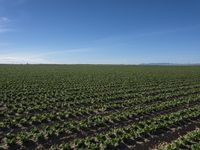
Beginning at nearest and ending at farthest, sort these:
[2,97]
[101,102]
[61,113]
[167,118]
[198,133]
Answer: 1. [198,133]
2. [167,118]
3. [61,113]
4. [101,102]
5. [2,97]

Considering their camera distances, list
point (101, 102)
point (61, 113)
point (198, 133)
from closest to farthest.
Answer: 1. point (198, 133)
2. point (61, 113)
3. point (101, 102)

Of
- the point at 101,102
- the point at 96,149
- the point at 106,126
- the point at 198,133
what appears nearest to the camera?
the point at 96,149

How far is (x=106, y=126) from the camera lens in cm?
1409

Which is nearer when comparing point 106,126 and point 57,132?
point 57,132

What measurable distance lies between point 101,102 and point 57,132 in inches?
361

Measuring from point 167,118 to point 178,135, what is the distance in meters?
2.66

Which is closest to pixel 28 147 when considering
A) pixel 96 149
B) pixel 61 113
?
pixel 96 149

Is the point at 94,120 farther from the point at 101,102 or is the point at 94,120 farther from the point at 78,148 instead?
the point at 101,102

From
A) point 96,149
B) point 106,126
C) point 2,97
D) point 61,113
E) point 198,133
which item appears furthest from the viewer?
point 2,97

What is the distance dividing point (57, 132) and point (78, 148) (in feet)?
7.38

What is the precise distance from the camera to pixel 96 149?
10.5 metres

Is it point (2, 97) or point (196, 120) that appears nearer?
point (196, 120)

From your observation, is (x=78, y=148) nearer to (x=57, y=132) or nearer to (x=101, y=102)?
(x=57, y=132)

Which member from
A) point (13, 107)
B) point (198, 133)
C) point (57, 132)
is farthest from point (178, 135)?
point (13, 107)
